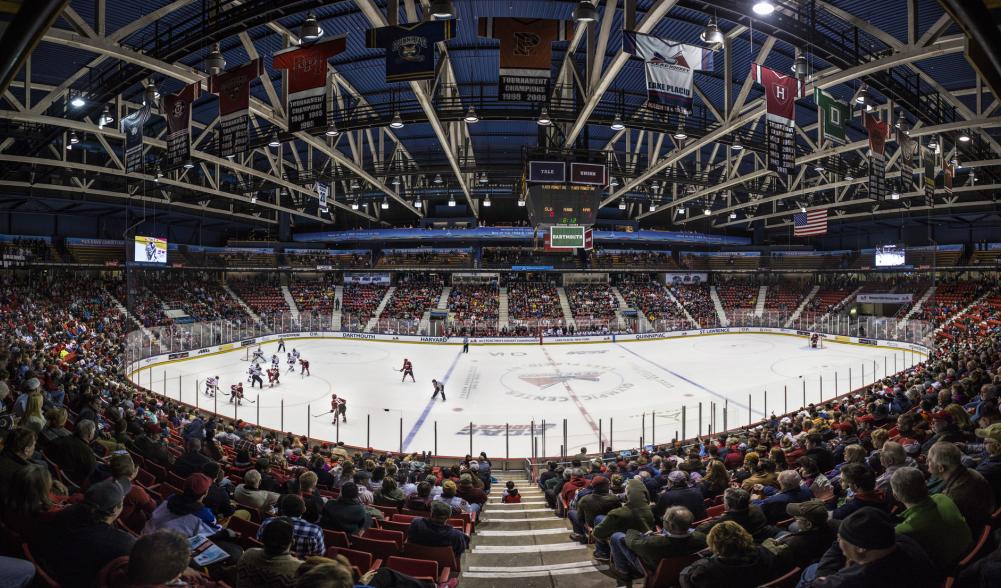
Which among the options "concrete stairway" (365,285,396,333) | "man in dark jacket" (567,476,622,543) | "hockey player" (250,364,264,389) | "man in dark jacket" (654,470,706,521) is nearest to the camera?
"man in dark jacket" (654,470,706,521)

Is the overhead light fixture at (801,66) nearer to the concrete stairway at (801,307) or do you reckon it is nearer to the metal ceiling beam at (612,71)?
the metal ceiling beam at (612,71)

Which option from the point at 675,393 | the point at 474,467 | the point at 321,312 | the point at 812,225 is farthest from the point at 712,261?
the point at 474,467

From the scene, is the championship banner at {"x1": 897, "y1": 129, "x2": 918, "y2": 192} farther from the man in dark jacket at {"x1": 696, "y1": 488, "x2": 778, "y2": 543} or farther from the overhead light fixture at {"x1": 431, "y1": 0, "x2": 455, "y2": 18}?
the man in dark jacket at {"x1": 696, "y1": 488, "x2": 778, "y2": 543}

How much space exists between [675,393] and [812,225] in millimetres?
12745

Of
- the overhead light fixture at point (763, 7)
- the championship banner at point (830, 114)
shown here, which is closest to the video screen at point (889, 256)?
the championship banner at point (830, 114)

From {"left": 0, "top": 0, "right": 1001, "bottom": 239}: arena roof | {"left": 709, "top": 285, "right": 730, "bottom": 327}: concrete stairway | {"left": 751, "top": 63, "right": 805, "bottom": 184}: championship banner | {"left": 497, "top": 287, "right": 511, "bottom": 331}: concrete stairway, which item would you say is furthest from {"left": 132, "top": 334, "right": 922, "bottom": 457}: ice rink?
{"left": 0, "top": 0, "right": 1001, "bottom": 239}: arena roof

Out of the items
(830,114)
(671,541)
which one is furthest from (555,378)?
(671,541)

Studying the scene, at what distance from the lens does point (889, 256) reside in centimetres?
3066

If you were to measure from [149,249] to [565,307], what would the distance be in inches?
1186

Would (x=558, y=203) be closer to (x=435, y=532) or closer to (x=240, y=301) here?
(x=435, y=532)

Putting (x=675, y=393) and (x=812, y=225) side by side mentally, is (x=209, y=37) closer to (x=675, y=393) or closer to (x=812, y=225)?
(x=675, y=393)

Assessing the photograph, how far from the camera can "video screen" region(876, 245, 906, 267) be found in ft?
97.6

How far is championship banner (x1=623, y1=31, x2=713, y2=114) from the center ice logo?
1372 centimetres

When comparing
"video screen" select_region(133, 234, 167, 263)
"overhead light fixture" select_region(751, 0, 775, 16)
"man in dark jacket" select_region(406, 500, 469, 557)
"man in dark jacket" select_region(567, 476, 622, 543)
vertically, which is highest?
"overhead light fixture" select_region(751, 0, 775, 16)
